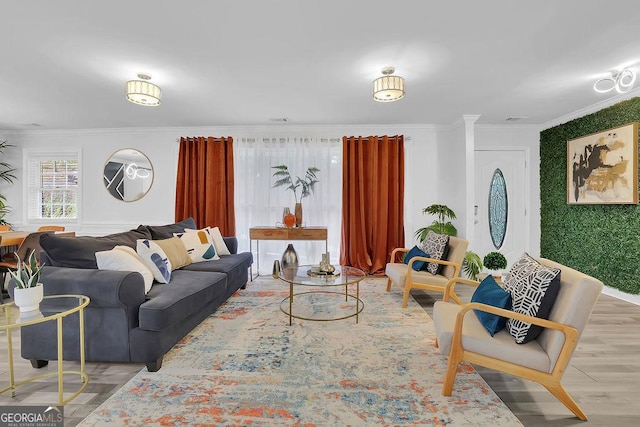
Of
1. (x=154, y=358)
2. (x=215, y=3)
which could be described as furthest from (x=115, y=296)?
(x=215, y=3)

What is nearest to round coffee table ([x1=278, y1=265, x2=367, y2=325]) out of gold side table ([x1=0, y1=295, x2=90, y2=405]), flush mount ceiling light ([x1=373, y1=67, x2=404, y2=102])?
gold side table ([x1=0, y1=295, x2=90, y2=405])

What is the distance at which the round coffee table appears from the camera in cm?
288

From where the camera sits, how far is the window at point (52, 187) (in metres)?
5.35

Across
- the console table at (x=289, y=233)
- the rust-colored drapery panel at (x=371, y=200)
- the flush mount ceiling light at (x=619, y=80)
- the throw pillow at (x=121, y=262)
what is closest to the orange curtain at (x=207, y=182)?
the console table at (x=289, y=233)

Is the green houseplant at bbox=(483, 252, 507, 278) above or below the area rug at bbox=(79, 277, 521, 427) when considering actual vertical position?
above

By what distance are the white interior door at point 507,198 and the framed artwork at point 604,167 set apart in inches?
26.3

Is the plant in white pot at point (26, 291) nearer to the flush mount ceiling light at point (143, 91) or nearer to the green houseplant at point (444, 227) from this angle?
the flush mount ceiling light at point (143, 91)

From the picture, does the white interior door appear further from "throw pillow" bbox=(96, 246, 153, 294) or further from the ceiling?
"throw pillow" bbox=(96, 246, 153, 294)

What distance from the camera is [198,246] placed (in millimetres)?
3598

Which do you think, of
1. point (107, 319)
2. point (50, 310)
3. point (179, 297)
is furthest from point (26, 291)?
point (179, 297)

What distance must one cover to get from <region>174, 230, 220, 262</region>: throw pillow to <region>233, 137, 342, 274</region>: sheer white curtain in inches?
54.7

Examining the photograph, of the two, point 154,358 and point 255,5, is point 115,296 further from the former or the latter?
point 255,5

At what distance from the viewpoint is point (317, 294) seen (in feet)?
12.4

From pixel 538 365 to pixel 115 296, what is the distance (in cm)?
247
